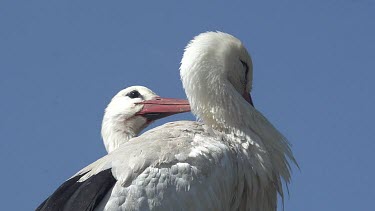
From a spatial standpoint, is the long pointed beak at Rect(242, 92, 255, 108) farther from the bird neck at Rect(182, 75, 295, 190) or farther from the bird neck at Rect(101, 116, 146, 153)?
the bird neck at Rect(101, 116, 146, 153)

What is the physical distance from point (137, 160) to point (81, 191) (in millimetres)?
444

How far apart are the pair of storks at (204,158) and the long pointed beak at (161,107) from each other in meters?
2.38

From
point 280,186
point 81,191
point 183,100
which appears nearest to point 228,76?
point 280,186

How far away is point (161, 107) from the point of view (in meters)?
11.8

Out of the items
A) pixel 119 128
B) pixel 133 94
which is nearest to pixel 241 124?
pixel 119 128

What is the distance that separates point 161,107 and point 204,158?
344 centimetres

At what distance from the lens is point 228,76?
9148 millimetres

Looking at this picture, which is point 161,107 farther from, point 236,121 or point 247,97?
point 236,121

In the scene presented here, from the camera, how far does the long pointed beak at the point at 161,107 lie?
38.3ft

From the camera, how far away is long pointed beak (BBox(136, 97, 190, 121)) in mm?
11688

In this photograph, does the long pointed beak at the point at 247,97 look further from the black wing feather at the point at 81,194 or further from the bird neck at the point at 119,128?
the bird neck at the point at 119,128

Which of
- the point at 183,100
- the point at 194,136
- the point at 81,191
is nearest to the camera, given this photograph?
the point at 81,191

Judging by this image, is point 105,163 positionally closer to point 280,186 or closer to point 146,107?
point 280,186

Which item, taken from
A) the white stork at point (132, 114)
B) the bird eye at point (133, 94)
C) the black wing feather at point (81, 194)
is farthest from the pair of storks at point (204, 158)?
the bird eye at point (133, 94)
